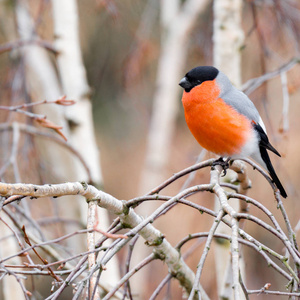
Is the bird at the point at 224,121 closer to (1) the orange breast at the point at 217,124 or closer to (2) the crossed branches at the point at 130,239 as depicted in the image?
(1) the orange breast at the point at 217,124

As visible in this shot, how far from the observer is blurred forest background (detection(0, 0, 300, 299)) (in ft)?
8.00

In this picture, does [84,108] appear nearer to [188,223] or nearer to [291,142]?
[188,223]

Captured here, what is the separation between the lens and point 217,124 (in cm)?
177

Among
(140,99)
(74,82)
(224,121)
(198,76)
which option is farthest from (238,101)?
(140,99)

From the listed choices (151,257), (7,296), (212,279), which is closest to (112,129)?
(212,279)

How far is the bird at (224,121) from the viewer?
5.83 ft

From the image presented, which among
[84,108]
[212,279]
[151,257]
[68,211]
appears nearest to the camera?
[151,257]

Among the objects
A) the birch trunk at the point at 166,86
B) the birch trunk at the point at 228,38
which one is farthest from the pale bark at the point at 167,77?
the birch trunk at the point at 228,38

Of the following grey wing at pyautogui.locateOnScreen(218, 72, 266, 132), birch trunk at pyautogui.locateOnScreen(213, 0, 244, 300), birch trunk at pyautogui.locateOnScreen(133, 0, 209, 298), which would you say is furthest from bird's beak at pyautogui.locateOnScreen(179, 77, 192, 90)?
birch trunk at pyautogui.locateOnScreen(133, 0, 209, 298)

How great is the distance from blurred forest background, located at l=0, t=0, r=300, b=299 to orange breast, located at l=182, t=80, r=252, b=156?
0.63 ft

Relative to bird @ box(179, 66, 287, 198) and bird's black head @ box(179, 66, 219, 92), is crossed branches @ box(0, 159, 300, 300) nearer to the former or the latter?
bird @ box(179, 66, 287, 198)

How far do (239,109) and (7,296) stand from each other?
1136 millimetres

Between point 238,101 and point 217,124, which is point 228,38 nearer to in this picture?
point 238,101

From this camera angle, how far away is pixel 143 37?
152 inches
